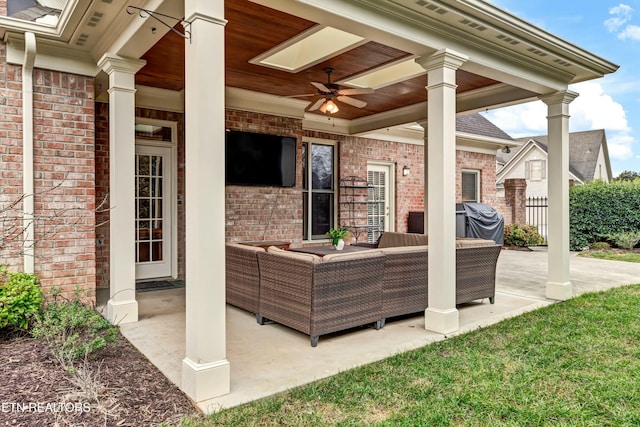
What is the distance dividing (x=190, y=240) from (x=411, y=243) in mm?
3627

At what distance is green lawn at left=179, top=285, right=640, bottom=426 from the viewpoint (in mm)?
2467

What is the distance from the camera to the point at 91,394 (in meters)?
2.65

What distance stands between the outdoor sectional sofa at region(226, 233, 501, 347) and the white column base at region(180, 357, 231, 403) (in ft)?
3.62

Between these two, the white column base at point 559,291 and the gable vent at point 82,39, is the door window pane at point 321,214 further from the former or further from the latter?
the gable vent at point 82,39

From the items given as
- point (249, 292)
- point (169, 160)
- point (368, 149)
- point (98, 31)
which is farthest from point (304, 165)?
point (98, 31)

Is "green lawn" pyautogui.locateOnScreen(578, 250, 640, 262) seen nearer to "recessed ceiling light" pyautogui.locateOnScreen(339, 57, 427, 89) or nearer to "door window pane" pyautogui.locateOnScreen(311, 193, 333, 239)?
"door window pane" pyautogui.locateOnScreen(311, 193, 333, 239)

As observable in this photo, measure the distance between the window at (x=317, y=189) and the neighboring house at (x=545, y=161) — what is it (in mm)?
15792

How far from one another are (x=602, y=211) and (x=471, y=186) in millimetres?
3195

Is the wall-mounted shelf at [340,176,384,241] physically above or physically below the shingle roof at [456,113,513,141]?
below

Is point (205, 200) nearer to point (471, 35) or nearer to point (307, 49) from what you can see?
point (307, 49)

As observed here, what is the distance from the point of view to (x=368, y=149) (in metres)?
9.27

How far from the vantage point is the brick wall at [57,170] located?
4219mm

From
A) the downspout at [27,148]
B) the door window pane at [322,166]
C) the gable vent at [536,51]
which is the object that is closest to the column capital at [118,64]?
the downspout at [27,148]

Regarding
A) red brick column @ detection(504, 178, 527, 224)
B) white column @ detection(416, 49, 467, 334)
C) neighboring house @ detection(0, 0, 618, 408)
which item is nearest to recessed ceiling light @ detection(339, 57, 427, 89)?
neighboring house @ detection(0, 0, 618, 408)
